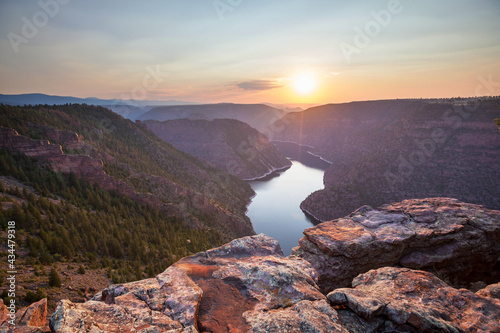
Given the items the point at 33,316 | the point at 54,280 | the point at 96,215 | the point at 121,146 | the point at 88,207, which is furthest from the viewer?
the point at 121,146

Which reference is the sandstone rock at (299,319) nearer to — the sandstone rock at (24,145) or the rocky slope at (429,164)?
the sandstone rock at (24,145)

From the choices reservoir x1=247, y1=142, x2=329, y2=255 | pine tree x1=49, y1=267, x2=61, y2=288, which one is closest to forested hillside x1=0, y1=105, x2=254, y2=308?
pine tree x1=49, y1=267, x2=61, y2=288

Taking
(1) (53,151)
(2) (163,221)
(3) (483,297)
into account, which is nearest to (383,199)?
(2) (163,221)

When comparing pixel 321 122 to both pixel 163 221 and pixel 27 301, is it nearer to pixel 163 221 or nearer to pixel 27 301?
pixel 163 221

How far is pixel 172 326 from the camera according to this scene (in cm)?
604

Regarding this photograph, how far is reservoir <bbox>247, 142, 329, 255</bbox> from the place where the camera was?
63.8 m

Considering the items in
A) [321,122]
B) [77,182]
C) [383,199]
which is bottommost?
[383,199]

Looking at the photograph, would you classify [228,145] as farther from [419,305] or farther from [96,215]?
[419,305]

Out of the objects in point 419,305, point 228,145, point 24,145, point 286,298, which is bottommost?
point 286,298

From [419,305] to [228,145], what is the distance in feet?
398

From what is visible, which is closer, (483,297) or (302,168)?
(483,297)

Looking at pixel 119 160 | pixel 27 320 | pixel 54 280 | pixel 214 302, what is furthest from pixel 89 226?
pixel 119 160

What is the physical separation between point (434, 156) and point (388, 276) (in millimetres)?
80776

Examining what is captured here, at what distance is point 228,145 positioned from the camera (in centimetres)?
12625
